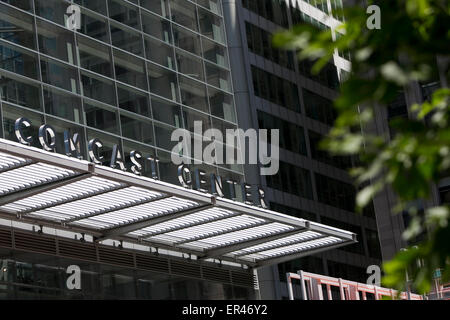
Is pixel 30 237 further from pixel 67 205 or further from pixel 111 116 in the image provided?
pixel 111 116

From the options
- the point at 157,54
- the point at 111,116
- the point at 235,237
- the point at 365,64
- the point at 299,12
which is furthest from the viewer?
the point at 299,12

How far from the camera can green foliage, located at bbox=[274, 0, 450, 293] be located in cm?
342

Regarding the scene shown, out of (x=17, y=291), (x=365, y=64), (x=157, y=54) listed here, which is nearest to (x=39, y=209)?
(x=17, y=291)

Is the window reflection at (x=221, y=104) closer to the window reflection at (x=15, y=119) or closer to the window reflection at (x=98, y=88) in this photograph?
the window reflection at (x=98, y=88)

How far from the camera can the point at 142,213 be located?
1163 inches

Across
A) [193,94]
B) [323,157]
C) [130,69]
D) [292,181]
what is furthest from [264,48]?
[130,69]

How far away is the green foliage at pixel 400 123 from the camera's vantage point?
11.2 ft

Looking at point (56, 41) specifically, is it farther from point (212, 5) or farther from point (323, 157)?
point (323, 157)

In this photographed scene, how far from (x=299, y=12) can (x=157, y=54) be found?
26.2 m

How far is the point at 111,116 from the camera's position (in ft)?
124

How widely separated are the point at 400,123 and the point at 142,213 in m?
26.2

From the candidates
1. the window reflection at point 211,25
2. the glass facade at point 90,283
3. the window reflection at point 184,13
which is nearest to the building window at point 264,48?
the window reflection at point 211,25

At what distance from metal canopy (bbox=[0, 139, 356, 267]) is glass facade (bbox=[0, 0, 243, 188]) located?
4317 mm
